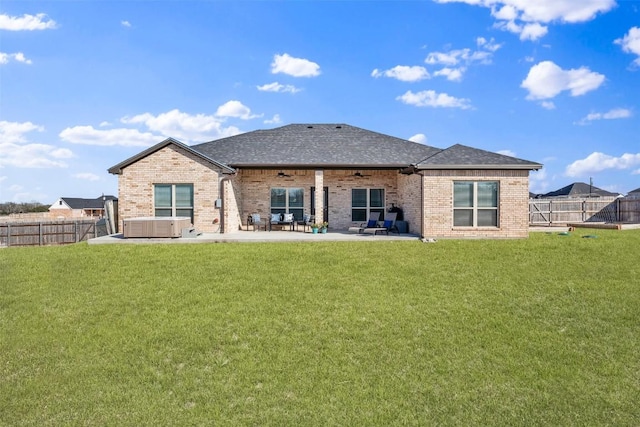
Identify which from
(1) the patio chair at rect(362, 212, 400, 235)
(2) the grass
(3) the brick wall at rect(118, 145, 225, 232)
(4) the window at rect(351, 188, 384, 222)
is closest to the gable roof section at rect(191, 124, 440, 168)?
(3) the brick wall at rect(118, 145, 225, 232)

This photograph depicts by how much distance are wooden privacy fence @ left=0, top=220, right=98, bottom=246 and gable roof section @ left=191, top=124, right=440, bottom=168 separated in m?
7.11

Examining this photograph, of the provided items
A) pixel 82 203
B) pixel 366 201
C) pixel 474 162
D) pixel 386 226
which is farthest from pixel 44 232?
pixel 82 203

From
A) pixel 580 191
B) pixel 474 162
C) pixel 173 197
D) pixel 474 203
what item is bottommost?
pixel 474 203

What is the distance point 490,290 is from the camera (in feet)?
31.7

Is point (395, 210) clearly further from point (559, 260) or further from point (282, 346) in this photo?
point (282, 346)

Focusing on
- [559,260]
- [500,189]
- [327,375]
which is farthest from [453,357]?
[500,189]

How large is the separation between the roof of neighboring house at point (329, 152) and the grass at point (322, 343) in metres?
5.56

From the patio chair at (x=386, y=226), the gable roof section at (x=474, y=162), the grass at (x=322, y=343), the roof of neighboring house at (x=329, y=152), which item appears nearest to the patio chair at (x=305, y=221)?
the roof of neighboring house at (x=329, y=152)

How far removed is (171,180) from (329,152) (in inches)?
294

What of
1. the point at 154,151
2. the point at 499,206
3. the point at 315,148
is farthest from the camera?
the point at 315,148

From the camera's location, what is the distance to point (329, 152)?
67.3 feet

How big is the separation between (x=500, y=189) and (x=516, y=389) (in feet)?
38.0

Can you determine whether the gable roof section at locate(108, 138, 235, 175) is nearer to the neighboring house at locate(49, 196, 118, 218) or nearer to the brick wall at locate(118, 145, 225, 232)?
the brick wall at locate(118, 145, 225, 232)

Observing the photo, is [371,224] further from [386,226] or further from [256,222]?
[256,222]
